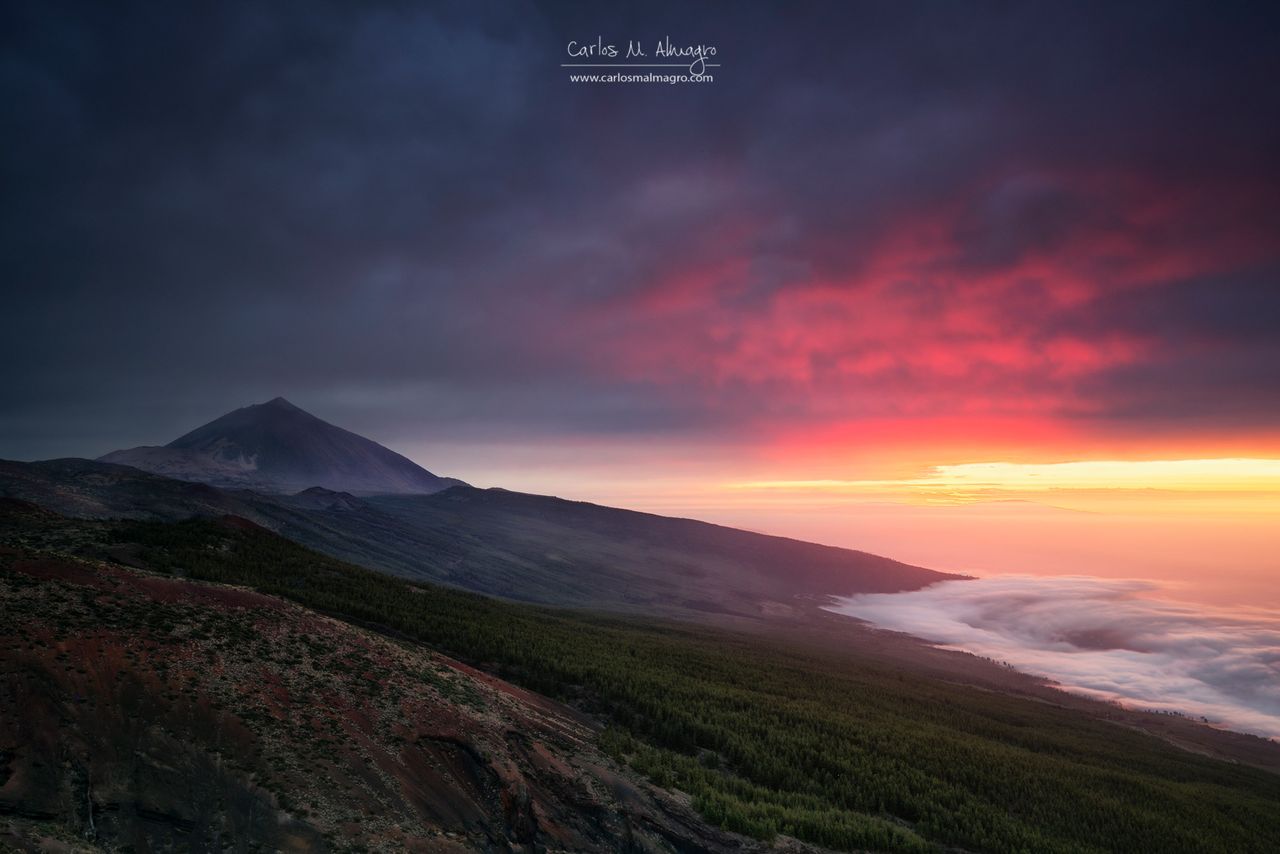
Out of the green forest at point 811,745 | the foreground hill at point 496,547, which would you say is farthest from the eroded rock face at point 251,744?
the foreground hill at point 496,547

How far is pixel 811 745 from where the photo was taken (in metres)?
24.4

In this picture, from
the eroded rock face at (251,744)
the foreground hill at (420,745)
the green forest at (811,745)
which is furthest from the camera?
the green forest at (811,745)

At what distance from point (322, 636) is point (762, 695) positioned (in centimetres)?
2429

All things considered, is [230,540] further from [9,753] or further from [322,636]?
[9,753]

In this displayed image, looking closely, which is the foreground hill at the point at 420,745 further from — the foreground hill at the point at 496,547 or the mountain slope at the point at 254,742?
the foreground hill at the point at 496,547

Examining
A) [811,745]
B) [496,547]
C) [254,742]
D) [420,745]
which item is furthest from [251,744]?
[496,547]

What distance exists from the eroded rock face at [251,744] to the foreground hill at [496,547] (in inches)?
2283

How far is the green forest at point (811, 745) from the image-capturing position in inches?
727

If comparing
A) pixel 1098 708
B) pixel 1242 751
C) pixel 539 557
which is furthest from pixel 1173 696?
pixel 539 557

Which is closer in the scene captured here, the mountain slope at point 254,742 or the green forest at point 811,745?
the mountain slope at point 254,742

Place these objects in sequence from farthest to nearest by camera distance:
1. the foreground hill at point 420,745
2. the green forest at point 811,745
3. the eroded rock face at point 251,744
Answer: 1. the green forest at point 811,745
2. the foreground hill at point 420,745
3. the eroded rock face at point 251,744

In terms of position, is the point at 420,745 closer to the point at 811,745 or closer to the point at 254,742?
the point at 254,742

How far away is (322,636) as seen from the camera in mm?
19328

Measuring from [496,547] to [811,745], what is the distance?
382ft
